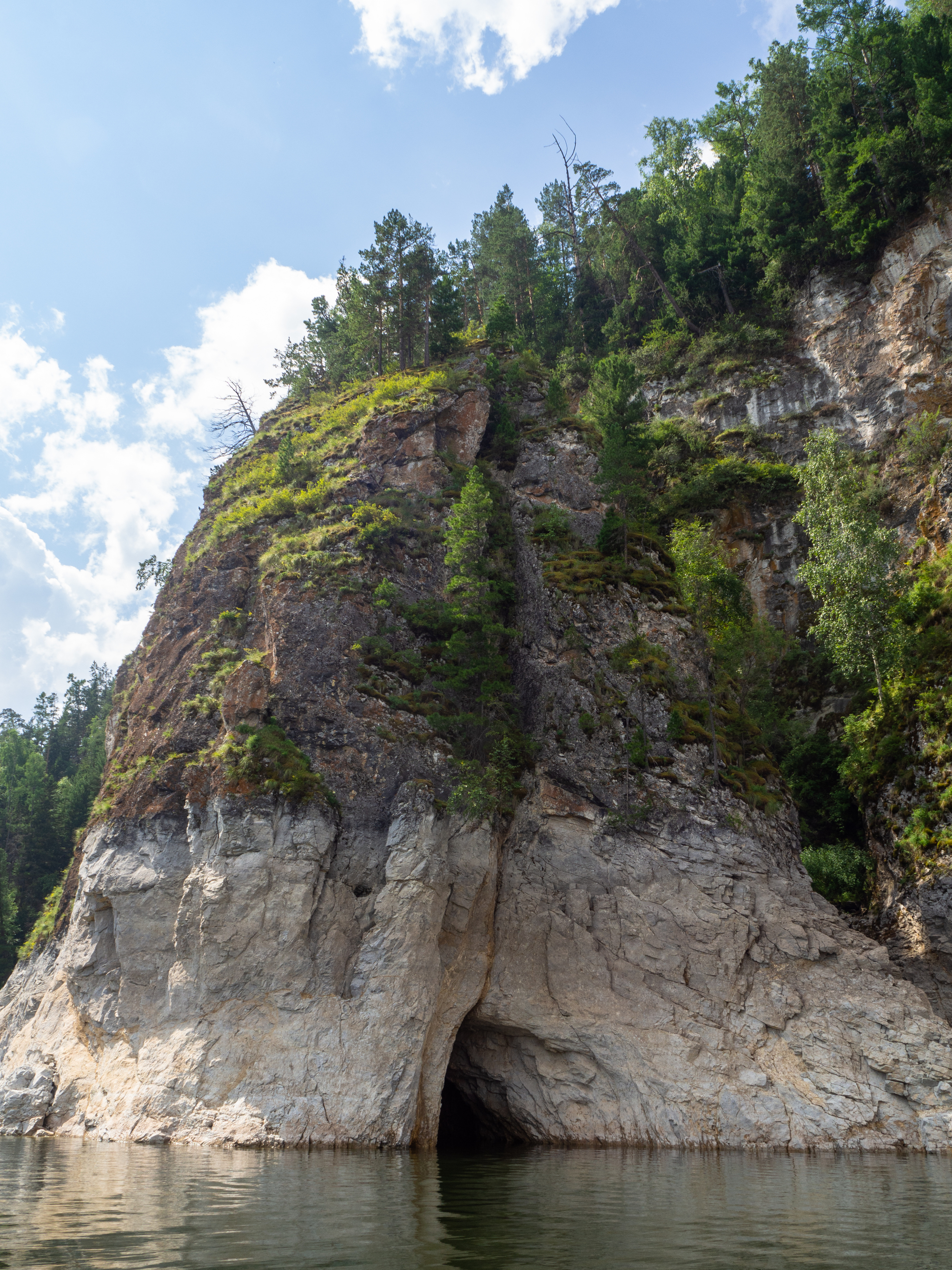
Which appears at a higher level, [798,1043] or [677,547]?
[677,547]

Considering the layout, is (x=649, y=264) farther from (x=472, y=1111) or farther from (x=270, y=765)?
(x=472, y=1111)

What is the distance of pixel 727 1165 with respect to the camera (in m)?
19.5

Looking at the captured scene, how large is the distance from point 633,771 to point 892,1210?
18.6 meters

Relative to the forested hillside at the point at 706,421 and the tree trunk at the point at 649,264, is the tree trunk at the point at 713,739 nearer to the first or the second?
the forested hillside at the point at 706,421

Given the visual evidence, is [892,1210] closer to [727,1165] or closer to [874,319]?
[727,1165]

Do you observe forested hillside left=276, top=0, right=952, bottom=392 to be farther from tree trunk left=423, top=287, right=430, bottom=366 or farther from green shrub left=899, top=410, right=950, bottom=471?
green shrub left=899, top=410, right=950, bottom=471

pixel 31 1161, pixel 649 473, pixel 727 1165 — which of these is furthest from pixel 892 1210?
pixel 649 473

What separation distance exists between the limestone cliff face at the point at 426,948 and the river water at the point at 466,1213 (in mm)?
3477

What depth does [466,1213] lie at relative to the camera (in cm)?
1243

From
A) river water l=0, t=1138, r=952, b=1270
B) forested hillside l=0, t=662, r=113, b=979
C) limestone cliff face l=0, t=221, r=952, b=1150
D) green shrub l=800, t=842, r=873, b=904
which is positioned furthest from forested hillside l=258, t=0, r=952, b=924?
forested hillside l=0, t=662, r=113, b=979

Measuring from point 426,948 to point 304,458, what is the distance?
85.3 ft

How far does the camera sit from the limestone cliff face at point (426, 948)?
23.8 metres

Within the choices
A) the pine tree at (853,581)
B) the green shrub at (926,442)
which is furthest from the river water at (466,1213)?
the green shrub at (926,442)

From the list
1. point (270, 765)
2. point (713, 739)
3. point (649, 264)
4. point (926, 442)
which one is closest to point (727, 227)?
point (649, 264)
